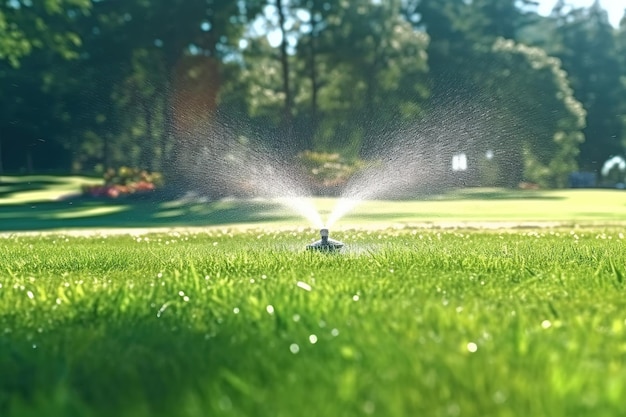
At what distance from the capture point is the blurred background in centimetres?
3675

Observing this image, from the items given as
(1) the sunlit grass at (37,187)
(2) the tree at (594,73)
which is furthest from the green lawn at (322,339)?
(2) the tree at (594,73)

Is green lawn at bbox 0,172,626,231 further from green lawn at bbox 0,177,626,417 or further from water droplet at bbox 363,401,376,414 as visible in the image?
water droplet at bbox 363,401,376,414

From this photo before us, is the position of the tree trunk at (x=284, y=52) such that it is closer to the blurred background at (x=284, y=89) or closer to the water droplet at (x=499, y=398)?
the blurred background at (x=284, y=89)

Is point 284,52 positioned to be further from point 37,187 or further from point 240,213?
point 37,187

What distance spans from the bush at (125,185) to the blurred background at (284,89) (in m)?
0.35

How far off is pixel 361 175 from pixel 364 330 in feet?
99.8

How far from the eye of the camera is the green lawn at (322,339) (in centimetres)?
277

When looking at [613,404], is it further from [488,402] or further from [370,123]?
[370,123]

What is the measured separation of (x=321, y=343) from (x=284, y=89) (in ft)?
114

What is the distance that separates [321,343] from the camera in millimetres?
3639

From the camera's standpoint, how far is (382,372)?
3066mm

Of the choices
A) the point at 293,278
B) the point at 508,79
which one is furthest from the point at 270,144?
the point at 293,278

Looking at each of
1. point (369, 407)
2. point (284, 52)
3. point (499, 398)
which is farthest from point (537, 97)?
point (369, 407)

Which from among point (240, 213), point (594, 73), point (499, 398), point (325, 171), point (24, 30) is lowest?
point (499, 398)
